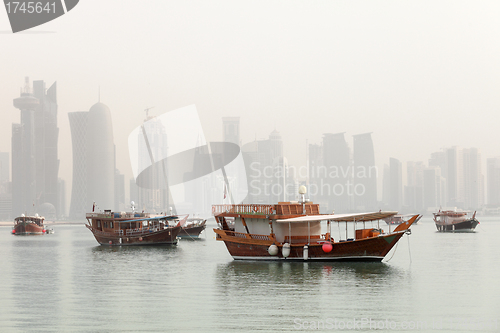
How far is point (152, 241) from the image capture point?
75.8 metres

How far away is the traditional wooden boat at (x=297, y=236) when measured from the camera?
149 feet

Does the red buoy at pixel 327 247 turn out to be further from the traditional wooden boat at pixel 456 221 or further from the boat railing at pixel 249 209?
the traditional wooden boat at pixel 456 221

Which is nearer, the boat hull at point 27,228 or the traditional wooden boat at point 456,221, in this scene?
the traditional wooden boat at point 456,221

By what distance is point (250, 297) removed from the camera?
3281 cm

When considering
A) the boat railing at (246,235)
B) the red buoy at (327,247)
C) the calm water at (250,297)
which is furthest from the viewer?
the boat railing at (246,235)

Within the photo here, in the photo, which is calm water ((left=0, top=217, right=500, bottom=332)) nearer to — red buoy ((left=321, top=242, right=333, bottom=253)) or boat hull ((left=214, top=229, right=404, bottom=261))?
boat hull ((left=214, top=229, right=404, bottom=261))

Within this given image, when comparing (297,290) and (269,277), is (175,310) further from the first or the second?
(269,277)

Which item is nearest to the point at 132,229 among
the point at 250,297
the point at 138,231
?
the point at 138,231

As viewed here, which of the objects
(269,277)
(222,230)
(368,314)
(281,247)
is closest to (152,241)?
(222,230)

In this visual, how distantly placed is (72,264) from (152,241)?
2042cm

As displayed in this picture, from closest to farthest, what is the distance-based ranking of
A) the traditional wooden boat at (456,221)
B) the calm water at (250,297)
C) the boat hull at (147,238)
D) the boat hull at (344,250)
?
the calm water at (250,297), the boat hull at (344,250), the boat hull at (147,238), the traditional wooden boat at (456,221)

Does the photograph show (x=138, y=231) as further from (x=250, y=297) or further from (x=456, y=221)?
(x=456, y=221)

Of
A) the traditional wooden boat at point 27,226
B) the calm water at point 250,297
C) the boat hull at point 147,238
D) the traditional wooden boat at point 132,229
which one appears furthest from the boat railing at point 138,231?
the traditional wooden boat at point 27,226

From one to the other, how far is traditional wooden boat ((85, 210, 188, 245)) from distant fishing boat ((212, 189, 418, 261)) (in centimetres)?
2525
